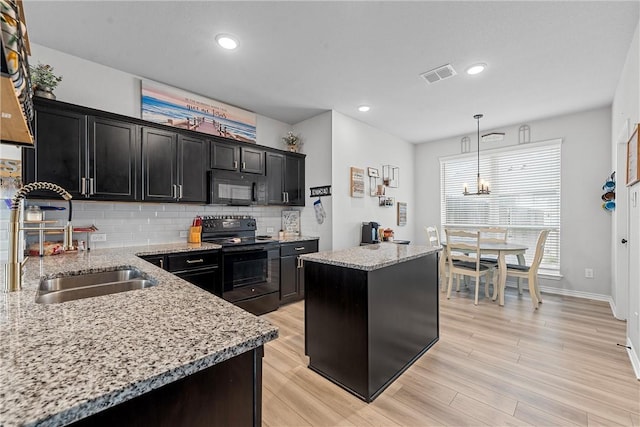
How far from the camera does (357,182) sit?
444 cm

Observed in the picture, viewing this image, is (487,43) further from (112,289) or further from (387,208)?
(112,289)

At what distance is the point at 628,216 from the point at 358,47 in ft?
9.94

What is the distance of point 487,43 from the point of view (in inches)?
97.2

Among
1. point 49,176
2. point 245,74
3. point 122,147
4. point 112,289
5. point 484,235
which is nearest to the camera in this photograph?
point 112,289

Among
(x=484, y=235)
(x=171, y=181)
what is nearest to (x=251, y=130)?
(x=171, y=181)

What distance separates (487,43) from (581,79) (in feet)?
5.16

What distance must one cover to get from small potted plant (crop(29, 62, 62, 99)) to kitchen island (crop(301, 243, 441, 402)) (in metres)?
2.61

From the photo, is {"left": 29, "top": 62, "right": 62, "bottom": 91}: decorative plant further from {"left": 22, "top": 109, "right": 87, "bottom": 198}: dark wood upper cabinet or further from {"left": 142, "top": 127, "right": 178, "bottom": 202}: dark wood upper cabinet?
{"left": 142, "top": 127, "right": 178, "bottom": 202}: dark wood upper cabinet

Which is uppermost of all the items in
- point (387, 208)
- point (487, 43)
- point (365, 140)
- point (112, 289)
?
point (487, 43)

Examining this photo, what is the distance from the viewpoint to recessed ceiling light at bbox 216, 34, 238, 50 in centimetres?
240

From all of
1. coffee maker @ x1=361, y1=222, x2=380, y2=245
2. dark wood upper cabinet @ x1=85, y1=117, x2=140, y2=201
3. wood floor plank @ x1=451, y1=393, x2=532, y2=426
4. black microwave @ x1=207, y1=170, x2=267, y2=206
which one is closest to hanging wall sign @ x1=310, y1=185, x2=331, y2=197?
black microwave @ x1=207, y1=170, x2=267, y2=206

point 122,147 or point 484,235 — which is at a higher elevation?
point 122,147

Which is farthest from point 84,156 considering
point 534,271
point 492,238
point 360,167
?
point 492,238

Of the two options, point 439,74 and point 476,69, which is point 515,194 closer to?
point 476,69
